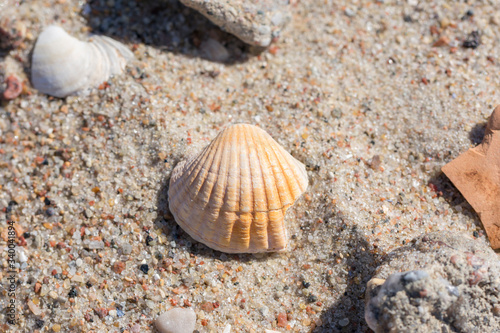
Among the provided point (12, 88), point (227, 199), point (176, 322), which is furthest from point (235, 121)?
point (12, 88)

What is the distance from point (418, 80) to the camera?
3385 millimetres

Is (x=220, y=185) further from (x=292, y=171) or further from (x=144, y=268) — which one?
(x=144, y=268)

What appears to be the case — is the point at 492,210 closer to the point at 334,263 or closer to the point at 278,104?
the point at 334,263

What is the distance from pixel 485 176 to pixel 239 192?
1769 millimetres

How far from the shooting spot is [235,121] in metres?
3.30

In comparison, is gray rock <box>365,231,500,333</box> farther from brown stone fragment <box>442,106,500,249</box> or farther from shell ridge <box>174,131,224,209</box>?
shell ridge <box>174,131,224,209</box>

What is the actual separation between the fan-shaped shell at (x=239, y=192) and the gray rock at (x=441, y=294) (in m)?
0.78

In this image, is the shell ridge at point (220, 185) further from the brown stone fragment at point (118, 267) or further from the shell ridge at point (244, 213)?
the brown stone fragment at point (118, 267)

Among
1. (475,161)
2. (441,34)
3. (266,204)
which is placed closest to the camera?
(266,204)

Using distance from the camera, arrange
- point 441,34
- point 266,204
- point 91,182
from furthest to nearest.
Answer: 1. point 441,34
2. point 91,182
3. point 266,204

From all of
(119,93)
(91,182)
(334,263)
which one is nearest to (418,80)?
(334,263)

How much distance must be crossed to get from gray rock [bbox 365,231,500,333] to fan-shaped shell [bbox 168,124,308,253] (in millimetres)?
777

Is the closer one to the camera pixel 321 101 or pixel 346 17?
pixel 321 101

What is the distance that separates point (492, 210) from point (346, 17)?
→ 2.06 metres
